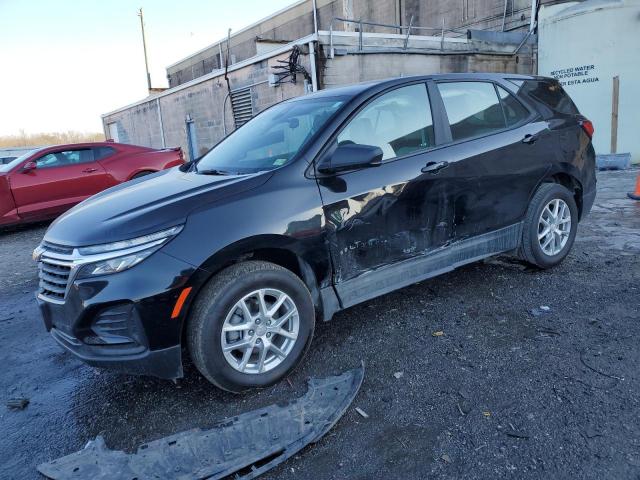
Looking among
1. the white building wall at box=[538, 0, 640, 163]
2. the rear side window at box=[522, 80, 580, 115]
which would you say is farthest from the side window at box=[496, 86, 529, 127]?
the white building wall at box=[538, 0, 640, 163]

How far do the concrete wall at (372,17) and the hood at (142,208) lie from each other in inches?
456

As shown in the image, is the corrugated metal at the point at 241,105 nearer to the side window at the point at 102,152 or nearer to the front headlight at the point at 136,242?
the side window at the point at 102,152

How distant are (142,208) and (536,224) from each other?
328 cm

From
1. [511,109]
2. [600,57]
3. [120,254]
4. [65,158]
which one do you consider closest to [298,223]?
[120,254]

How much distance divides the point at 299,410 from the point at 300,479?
49cm

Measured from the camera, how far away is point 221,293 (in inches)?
103

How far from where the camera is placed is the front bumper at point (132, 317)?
2.47 meters

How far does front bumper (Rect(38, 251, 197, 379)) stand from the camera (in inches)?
97.2

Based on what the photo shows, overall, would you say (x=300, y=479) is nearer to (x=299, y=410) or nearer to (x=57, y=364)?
(x=299, y=410)

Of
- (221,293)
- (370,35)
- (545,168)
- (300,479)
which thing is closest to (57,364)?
(221,293)

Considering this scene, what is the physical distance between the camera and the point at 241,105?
45.3 ft

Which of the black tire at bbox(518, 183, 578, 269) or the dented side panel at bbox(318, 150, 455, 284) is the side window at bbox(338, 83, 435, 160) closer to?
the dented side panel at bbox(318, 150, 455, 284)

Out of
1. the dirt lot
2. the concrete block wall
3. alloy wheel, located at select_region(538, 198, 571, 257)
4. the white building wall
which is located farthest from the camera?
the concrete block wall

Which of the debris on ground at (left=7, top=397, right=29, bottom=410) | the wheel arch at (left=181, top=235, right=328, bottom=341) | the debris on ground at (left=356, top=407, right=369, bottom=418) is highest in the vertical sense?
the wheel arch at (left=181, top=235, right=328, bottom=341)
